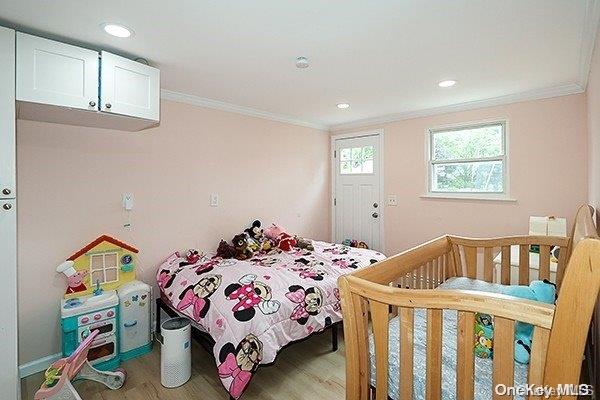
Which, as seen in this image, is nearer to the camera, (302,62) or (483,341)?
(483,341)

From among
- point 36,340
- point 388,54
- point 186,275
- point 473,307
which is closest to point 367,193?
point 388,54

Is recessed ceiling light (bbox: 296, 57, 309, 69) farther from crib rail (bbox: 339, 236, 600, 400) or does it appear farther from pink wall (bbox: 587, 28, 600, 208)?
pink wall (bbox: 587, 28, 600, 208)

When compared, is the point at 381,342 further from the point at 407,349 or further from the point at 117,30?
the point at 117,30

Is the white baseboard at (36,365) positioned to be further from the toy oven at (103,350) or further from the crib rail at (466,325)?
the crib rail at (466,325)

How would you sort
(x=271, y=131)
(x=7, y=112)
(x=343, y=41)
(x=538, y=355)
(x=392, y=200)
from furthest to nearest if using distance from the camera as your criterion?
(x=392, y=200) < (x=271, y=131) < (x=343, y=41) < (x=7, y=112) < (x=538, y=355)

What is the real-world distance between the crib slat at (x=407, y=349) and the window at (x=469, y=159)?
2.77 metres

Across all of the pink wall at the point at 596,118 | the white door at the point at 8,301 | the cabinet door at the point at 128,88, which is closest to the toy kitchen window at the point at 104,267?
the white door at the point at 8,301

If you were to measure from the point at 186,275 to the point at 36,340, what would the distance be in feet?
3.77

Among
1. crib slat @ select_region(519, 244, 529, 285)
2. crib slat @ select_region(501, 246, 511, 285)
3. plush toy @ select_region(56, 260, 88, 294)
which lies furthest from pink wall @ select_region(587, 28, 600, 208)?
plush toy @ select_region(56, 260, 88, 294)

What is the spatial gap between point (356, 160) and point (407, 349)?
3541 mm

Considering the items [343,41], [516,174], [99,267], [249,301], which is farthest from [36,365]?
[516,174]

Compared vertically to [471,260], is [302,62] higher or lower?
higher

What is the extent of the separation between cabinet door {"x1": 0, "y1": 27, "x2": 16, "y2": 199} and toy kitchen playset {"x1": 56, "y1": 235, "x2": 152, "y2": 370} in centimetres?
93

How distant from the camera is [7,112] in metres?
1.65
